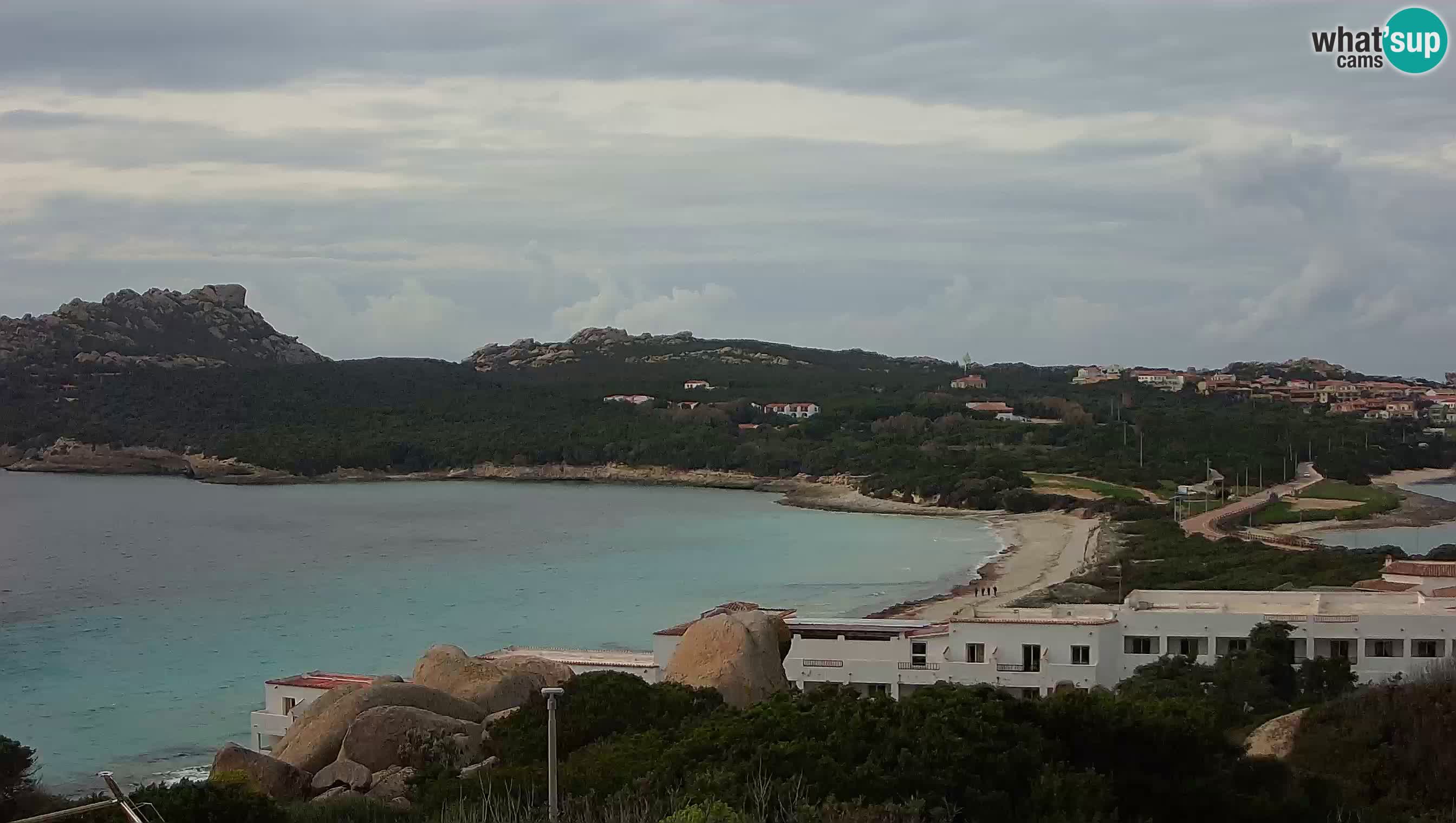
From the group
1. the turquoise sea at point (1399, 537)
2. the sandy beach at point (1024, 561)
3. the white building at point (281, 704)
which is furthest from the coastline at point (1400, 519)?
the white building at point (281, 704)

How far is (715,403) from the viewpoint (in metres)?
99.2

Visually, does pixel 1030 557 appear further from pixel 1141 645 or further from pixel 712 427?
pixel 712 427

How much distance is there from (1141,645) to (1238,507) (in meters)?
34.8

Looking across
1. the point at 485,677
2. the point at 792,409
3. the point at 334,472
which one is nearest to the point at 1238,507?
the point at 485,677

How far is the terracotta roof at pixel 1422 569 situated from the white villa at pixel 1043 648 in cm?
459

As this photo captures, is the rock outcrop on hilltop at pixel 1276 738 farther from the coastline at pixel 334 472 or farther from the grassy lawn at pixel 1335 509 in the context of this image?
the coastline at pixel 334 472

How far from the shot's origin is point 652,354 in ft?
443

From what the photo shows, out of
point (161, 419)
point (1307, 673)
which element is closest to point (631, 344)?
point (161, 419)

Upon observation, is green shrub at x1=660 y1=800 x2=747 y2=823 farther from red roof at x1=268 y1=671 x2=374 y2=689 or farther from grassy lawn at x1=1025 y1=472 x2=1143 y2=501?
grassy lawn at x1=1025 y1=472 x2=1143 y2=501

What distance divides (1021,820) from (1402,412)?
95738 mm

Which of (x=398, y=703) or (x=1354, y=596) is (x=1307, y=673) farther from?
(x=398, y=703)

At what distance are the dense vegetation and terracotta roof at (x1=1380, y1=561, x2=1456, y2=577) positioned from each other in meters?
33.9

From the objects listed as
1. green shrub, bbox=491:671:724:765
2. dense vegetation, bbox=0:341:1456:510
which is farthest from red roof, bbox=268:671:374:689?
dense vegetation, bbox=0:341:1456:510

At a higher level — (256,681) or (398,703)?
(398,703)
